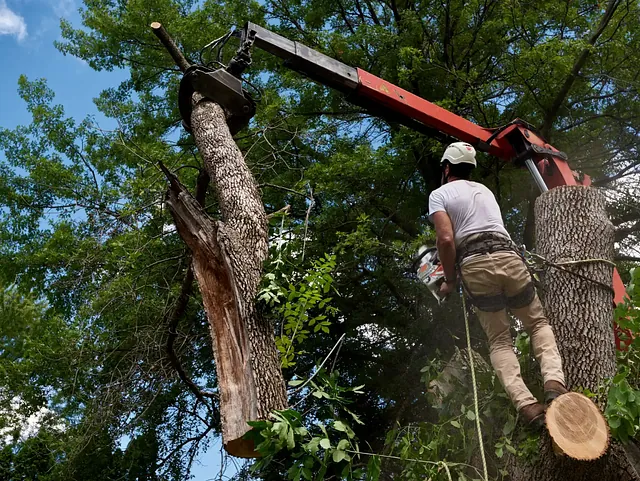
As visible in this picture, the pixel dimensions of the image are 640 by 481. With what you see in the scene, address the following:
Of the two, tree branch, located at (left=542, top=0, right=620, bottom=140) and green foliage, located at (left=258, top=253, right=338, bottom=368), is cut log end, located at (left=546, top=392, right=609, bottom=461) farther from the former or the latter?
tree branch, located at (left=542, top=0, right=620, bottom=140)

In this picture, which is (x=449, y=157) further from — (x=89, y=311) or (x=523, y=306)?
(x=89, y=311)

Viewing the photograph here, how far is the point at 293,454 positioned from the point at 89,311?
158 inches

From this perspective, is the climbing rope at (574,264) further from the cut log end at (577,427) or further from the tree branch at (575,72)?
the tree branch at (575,72)

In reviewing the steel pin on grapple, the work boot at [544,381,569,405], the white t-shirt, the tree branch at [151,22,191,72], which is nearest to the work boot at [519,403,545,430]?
the work boot at [544,381,569,405]

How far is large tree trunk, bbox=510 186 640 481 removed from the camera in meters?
4.09

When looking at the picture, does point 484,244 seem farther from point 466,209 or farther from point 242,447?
point 242,447

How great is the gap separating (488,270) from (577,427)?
3.92 ft

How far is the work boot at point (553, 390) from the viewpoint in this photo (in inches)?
163

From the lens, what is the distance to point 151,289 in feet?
26.0

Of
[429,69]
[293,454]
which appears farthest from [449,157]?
[429,69]

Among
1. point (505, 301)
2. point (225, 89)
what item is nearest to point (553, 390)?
point (505, 301)

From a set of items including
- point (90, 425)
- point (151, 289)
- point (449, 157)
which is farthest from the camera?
point (151, 289)

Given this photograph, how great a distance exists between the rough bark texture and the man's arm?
47.9 inches

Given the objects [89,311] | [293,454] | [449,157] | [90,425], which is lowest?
[293,454]
